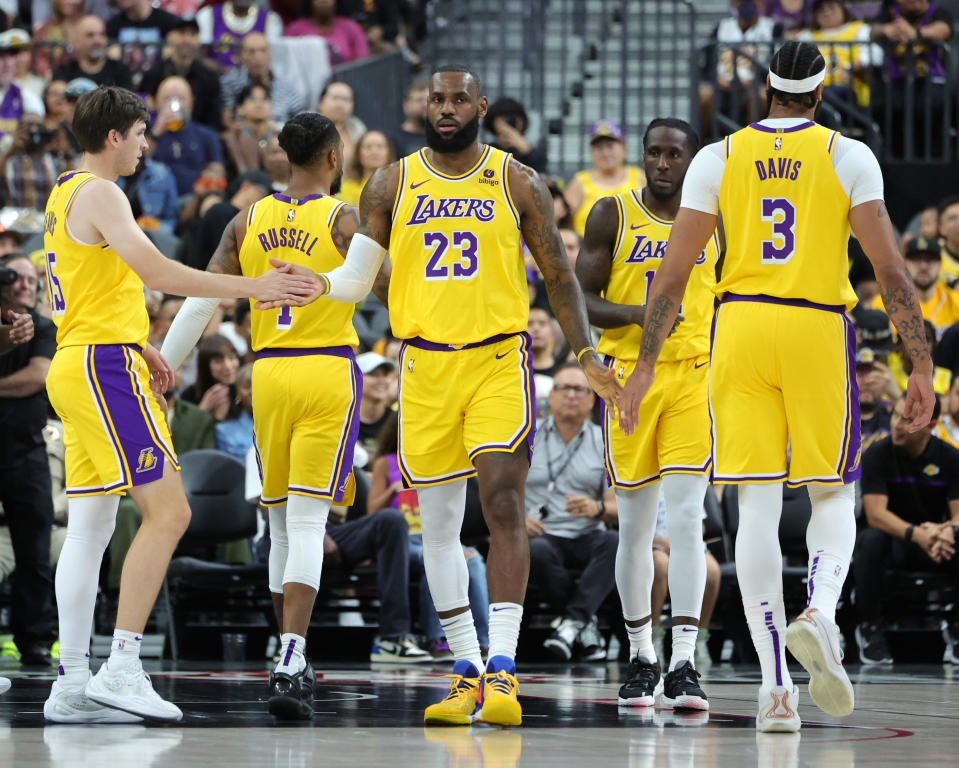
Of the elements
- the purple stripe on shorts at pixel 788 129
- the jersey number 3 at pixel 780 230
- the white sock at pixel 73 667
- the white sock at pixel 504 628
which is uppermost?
the purple stripe on shorts at pixel 788 129

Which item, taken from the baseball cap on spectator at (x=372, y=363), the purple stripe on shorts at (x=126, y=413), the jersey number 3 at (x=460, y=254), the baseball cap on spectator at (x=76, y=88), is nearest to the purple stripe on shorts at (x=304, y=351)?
the jersey number 3 at (x=460, y=254)

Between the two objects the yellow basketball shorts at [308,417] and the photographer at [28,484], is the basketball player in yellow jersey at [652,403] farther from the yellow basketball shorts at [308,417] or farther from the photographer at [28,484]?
the photographer at [28,484]

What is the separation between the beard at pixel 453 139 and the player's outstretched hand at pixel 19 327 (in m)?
2.84

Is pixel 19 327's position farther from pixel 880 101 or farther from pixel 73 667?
pixel 880 101

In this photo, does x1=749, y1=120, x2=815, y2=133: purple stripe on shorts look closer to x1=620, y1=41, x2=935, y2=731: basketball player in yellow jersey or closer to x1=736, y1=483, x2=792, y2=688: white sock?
x1=620, y1=41, x2=935, y2=731: basketball player in yellow jersey

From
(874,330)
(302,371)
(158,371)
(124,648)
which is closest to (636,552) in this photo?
(302,371)

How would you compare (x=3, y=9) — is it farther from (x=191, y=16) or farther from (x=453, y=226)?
(x=453, y=226)

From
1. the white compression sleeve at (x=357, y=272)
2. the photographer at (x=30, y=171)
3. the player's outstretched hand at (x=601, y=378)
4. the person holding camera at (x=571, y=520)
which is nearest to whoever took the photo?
the player's outstretched hand at (x=601, y=378)

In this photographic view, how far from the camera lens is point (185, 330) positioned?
6766mm

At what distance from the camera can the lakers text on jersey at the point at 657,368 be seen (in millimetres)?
6992

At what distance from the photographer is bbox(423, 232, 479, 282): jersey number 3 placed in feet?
20.4

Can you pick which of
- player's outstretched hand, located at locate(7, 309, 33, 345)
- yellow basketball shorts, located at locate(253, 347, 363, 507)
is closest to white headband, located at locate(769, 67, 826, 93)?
yellow basketball shorts, located at locate(253, 347, 363, 507)

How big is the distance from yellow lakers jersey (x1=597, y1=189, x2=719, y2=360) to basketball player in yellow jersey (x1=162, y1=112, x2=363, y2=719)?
1.23 meters

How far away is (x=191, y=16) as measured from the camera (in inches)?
728
